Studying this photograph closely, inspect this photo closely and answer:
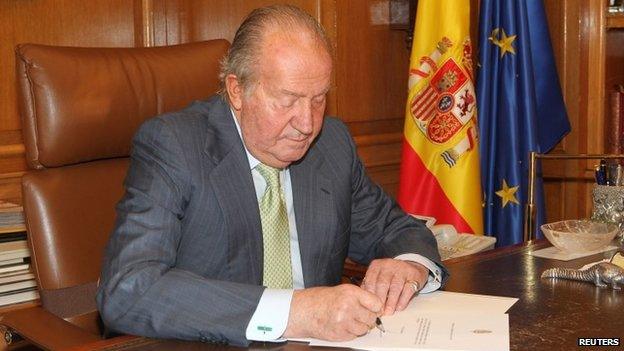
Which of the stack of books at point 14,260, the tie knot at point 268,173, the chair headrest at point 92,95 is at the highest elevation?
the chair headrest at point 92,95

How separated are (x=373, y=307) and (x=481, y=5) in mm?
2669

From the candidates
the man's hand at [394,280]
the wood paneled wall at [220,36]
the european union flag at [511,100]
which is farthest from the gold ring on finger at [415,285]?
the european union flag at [511,100]

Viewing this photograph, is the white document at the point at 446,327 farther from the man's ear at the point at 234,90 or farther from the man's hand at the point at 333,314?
the man's ear at the point at 234,90

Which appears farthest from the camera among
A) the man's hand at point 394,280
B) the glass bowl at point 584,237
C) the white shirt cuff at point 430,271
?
the glass bowl at point 584,237

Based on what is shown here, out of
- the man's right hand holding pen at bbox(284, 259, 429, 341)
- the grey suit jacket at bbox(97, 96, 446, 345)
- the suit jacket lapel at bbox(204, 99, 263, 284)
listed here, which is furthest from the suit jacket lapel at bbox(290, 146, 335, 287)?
the man's right hand holding pen at bbox(284, 259, 429, 341)

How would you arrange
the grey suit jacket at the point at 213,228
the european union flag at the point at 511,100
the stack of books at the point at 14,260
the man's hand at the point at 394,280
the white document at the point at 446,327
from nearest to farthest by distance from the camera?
the white document at the point at 446,327 → the grey suit jacket at the point at 213,228 → the man's hand at the point at 394,280 → the stack of books at the point at 14,260 → the european union flag at the point at 511,100

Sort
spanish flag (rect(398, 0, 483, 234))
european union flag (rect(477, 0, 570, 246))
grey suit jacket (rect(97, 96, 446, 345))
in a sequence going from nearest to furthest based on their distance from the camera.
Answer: grey suit jacket (rect(97, 96, 446, 345)) < spanish flag (rect(398, 0, 483, 234)) < european union flag (rect(477, 0, 570, 246))

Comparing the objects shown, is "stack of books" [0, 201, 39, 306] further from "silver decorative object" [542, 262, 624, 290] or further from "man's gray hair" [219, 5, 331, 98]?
"silver decorative object" [542, 262, 624, 290]

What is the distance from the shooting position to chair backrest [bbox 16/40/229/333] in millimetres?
2256

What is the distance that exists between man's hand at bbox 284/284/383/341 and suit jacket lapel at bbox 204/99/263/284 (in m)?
0.39

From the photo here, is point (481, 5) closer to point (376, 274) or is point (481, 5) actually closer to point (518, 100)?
point (518, 100)

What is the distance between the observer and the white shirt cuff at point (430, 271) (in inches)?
79.2

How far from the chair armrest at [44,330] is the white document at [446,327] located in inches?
23.4

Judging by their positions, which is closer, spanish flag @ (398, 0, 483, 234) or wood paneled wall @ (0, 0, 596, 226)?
wood paneled wall @ (0, 0, 596, 226)
